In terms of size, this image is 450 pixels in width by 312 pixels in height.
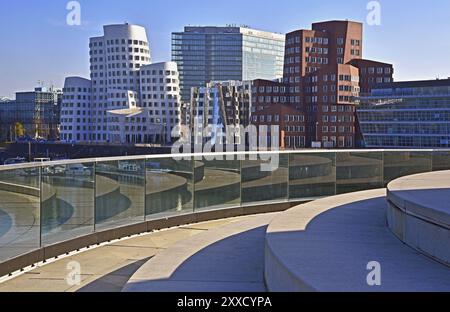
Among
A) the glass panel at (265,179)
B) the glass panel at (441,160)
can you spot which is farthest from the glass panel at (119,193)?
the glass panel at (441,160)

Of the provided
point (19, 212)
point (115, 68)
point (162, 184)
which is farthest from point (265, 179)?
point (115, 68)

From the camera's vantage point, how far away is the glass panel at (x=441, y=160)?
13891 mm

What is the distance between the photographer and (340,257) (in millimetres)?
5891

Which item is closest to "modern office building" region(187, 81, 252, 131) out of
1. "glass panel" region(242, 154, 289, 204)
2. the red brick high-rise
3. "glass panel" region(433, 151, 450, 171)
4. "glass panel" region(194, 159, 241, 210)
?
the red brick high-rise

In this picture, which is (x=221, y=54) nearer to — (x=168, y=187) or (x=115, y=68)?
(x=115, y=68)

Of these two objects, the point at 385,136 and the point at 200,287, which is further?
the point at 385,136

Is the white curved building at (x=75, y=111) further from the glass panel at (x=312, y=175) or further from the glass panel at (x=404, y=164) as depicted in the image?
the glass panel at (x=312, y=175)

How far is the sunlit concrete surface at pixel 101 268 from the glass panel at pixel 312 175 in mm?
3596

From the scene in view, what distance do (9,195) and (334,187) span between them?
25.2ft

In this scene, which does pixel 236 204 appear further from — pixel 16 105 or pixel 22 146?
pixel 16 105

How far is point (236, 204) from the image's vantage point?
1183 centimetres

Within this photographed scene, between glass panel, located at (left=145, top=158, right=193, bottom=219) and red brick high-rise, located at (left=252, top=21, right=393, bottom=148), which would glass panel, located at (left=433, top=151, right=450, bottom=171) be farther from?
red brick high-rise, located at (left=252, top=21, right=393, bottom=148)
